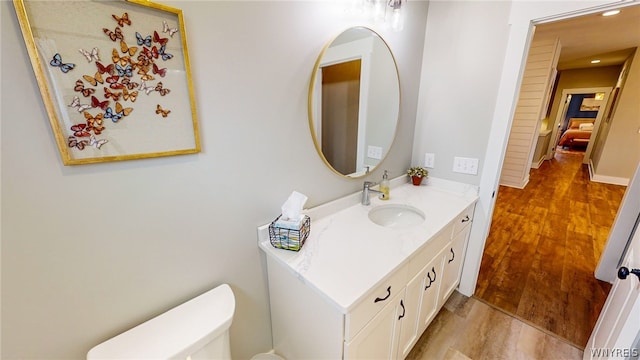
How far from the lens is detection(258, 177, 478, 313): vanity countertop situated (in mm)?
888

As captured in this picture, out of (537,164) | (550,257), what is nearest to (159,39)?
(550,257)

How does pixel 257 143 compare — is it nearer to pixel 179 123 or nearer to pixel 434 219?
pixel 179 123

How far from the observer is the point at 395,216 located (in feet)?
5.49

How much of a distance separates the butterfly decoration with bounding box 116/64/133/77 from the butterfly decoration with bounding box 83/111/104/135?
0.14 meters

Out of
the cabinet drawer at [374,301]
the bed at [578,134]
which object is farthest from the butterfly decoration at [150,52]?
the bed at [578,134]

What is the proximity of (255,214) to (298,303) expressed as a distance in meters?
0.44

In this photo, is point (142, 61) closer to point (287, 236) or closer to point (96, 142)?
point (96, 142)

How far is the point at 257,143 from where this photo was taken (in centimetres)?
106

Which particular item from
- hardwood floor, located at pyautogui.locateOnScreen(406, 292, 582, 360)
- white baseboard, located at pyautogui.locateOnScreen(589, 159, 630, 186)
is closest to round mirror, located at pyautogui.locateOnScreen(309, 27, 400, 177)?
hardwood floor, located at pyautogui.locateOnScreen(406, 292, 582, 360)

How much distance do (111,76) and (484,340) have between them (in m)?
2.37

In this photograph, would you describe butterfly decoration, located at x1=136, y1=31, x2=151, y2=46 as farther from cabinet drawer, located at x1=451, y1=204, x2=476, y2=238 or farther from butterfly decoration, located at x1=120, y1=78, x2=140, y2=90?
cabinet drawer, located at x1=451, y1=204, x2=476, y2=238

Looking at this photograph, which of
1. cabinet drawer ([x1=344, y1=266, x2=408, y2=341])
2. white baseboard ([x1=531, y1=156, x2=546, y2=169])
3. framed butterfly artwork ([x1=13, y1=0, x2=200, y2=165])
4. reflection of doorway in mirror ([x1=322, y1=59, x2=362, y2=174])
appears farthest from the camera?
white baseboard ([x1=531, y1=156, x2=546, y2=169])

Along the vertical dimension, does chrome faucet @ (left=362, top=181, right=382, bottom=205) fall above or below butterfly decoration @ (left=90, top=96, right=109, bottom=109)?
below

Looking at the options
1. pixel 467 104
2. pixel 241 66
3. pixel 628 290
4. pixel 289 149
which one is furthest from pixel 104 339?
pixel 467 104
